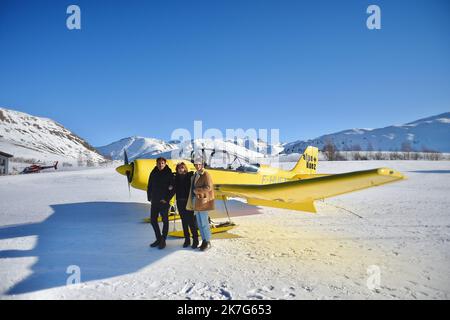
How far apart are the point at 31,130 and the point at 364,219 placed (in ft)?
637

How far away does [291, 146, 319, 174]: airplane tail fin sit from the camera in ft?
38.7

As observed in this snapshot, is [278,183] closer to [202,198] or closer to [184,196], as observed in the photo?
[202,198]

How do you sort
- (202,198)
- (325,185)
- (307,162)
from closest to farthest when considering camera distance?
(325,185)
(202,198)
(307,162)

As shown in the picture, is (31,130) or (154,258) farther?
(31,130)

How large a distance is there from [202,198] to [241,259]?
52.3 inches

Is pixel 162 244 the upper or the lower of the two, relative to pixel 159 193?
lower

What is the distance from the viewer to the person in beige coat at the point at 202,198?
500cm

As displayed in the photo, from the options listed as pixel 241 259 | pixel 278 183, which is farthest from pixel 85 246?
pixel 278 183

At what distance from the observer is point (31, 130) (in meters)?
158

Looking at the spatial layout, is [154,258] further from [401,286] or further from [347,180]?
[401,286]

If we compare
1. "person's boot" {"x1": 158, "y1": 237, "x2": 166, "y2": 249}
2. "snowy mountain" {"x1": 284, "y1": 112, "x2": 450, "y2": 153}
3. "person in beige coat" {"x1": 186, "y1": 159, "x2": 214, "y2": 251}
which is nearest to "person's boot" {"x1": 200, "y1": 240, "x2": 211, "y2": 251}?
"person in beige coat" {"x1": 186, "y1": 159, "x2": 214, "y2": 251}

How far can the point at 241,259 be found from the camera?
4711 millimetres

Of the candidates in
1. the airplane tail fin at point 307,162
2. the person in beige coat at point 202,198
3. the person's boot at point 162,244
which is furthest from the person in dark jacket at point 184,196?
the airplane tail fin at point 307,162
